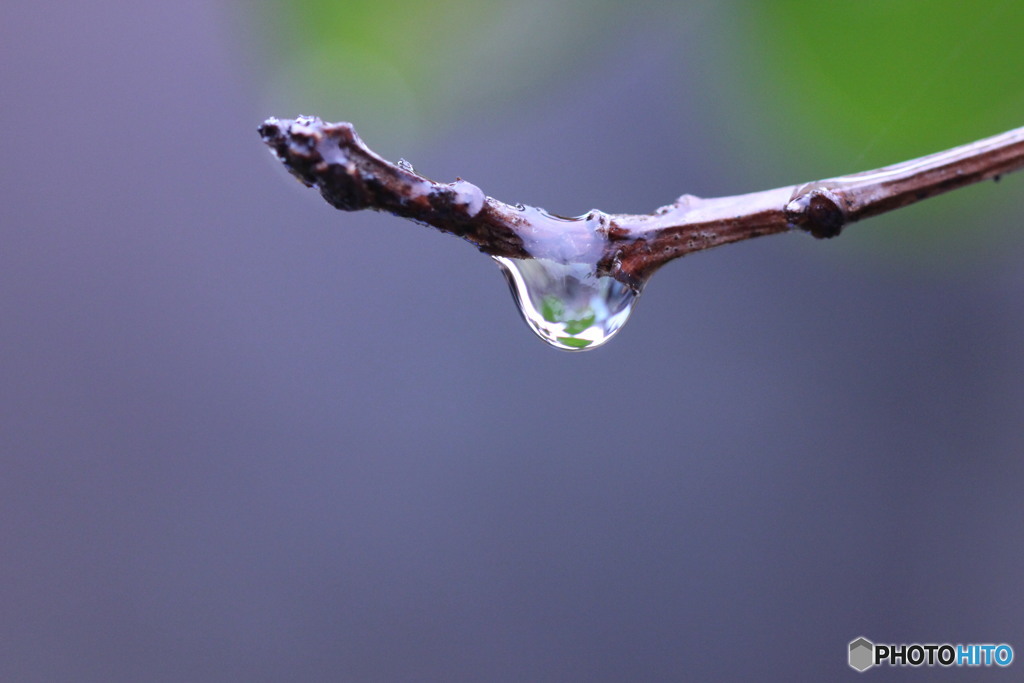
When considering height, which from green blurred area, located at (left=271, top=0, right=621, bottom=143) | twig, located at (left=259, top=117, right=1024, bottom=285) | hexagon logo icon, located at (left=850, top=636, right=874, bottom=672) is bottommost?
twig, located at (left=259, top=117, right=1024, bottom=285)

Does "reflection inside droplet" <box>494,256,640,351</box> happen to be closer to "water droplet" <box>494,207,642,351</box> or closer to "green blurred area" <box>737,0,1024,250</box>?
"water droplet" <box>494,207,642,351</box>

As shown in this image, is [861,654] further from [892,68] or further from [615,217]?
[615,217]

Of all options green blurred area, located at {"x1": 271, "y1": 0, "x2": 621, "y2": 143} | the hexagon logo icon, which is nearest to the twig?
green blurred area, located at {"x1": 271, "y1": 0, "x2": 621, "y2": 143}

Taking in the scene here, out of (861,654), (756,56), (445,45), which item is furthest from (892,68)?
(861,654)

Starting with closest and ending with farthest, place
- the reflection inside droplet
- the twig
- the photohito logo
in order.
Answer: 1. the twig
2. the reflection inside droplet
3. the photohito logo

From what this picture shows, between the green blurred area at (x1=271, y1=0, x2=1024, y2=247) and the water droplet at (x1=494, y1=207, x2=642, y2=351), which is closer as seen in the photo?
the water droplet at (x1=494, y1=207, x2=642, y2=351)

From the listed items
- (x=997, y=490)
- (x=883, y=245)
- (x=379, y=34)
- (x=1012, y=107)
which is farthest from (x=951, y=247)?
(x=997, y=490)

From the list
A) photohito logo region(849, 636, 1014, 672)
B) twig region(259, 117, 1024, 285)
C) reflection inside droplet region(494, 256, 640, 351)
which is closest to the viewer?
twig region(259, 117, 1024, 285)

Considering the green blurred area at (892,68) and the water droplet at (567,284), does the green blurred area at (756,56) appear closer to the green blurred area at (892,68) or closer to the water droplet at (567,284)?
the green blurred area at (892,68)
